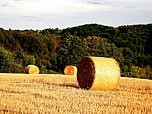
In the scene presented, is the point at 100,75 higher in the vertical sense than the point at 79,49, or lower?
lower

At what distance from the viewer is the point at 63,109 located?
34.3 ft

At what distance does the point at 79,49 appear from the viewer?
45.8 metres

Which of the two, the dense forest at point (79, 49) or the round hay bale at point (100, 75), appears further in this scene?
the dense forest at point (79, 49)

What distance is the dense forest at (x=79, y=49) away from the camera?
39906mm

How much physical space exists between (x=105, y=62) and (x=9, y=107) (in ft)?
25.9

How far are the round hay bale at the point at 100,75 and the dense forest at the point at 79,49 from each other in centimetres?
1741

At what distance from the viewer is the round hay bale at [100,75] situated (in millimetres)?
17516

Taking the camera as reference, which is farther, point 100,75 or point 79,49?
point 79,49

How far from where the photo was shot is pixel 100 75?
1755cm

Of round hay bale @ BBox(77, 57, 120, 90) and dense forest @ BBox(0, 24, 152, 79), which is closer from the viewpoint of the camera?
round hay bale @ BBox(77, 57, 120, 90)

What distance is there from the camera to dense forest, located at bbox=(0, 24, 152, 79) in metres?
39.9

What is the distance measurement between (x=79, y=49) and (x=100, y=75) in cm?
2831

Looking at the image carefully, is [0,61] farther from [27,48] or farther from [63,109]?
[63,109]

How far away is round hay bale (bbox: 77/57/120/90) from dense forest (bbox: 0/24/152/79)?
1741 cm
